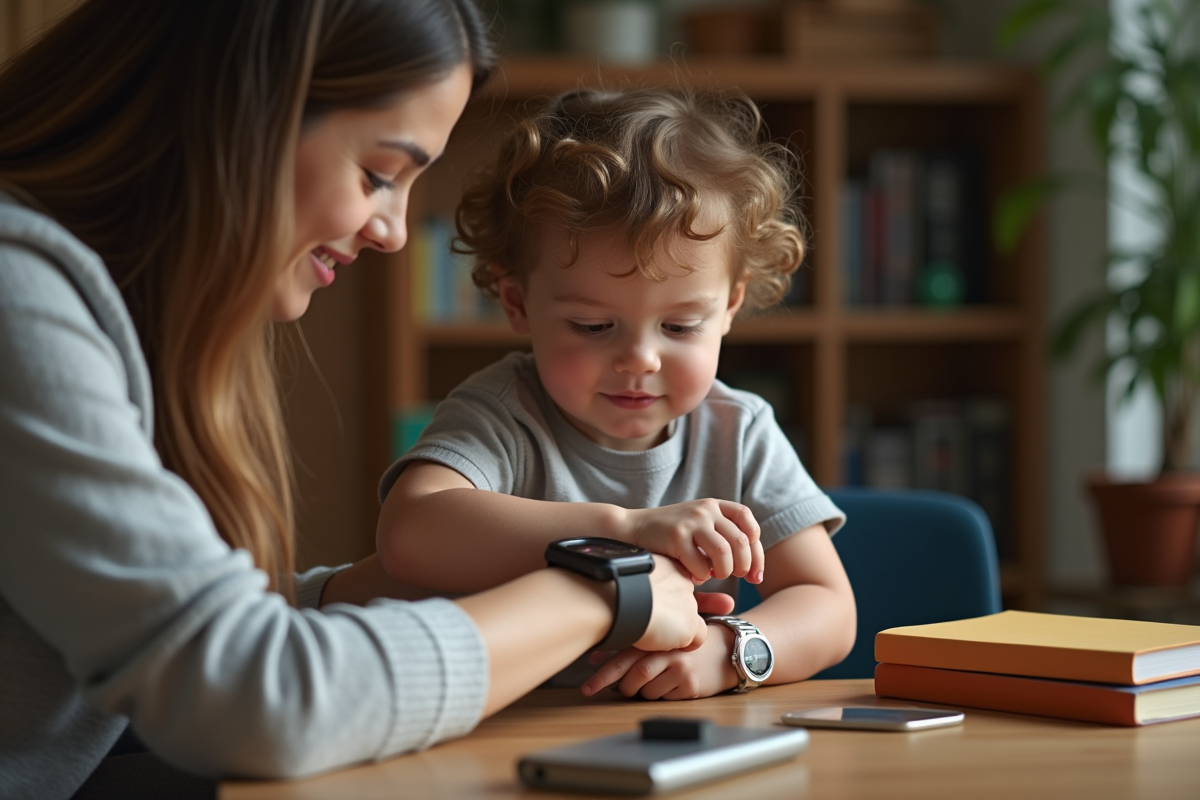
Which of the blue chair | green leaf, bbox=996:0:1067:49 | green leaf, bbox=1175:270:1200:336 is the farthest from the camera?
green leaf, bbox=996:0:1067:49

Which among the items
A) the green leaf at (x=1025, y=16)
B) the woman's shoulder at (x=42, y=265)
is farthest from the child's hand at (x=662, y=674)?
the green leaf at (x=1025, y=16)

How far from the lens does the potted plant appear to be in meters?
2.83

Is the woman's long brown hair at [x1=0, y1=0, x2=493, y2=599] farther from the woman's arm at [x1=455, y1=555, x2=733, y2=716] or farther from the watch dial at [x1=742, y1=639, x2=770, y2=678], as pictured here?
the watch dial at [x1=742, y1=639, x2=770, y2=678]

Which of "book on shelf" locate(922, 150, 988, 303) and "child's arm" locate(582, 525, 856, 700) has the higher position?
"book on shelf" locate(922, 150, 988, 303)

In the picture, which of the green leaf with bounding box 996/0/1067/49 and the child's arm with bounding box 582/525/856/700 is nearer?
the child's arm with bounding box 582/525/856/700

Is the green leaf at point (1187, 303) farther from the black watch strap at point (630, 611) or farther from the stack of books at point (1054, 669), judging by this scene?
the black watch strap at point (630, 611)

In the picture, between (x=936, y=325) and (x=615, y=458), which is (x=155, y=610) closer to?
(x=615, y=458)

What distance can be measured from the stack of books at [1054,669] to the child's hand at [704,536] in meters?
0.13

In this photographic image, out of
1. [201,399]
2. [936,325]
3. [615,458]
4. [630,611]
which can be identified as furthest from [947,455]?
[201,399]

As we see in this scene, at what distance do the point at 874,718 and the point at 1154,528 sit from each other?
2.17m

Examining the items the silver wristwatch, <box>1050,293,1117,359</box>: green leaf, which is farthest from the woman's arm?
<box>1050,293,1117,359</box>: green leaf

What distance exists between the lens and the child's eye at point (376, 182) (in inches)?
40.3

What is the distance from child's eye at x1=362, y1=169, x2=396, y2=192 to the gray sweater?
24 centimetres

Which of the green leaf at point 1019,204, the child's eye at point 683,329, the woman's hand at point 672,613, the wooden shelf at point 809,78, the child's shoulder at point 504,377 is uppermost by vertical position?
the wooden shelf at point 809,78
